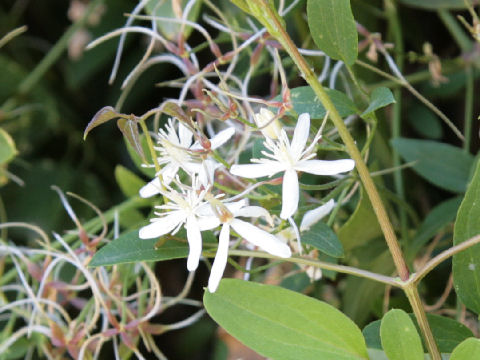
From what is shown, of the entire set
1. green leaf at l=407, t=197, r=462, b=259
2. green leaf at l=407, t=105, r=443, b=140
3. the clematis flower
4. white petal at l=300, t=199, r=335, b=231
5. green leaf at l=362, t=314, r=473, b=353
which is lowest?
green leaf at l=407, t=197, r=462, b=259

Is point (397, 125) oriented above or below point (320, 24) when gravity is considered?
below

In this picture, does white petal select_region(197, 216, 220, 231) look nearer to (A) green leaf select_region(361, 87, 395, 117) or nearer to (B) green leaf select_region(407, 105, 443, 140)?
(A) green leaf select_region(361, 87, 395, 117)

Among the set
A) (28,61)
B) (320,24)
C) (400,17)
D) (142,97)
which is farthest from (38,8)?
(320,24)

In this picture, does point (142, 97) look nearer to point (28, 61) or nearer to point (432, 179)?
point (28, 61)

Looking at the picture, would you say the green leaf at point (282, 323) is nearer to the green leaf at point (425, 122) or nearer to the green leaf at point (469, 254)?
the green leaf at point (469, 254)

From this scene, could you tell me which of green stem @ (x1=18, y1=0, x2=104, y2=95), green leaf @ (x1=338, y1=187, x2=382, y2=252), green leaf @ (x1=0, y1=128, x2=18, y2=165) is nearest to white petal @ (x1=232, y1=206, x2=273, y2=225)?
green leaf @ (x1=338, y1=187, x2=382, y2=252)

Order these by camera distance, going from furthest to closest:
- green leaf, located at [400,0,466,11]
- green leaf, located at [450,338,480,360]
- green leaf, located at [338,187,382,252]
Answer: green leaf, located at [400,0,466,11] < green leaf, located at [338,187,382,252] < green leaf, located at [450,338,480,360]
